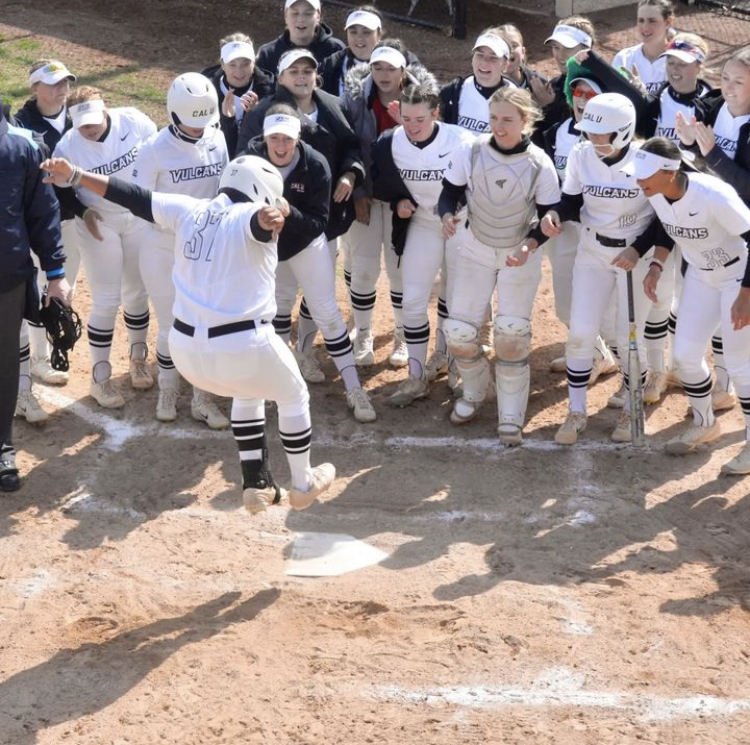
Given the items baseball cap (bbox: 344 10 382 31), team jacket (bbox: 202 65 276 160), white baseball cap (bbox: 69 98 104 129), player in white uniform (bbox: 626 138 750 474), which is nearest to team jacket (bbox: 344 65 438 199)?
baseball cap (bbox: 344 10 382 31)

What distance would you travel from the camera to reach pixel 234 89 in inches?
351

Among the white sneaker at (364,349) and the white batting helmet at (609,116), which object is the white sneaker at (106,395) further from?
the white batting helmet at (609,116)

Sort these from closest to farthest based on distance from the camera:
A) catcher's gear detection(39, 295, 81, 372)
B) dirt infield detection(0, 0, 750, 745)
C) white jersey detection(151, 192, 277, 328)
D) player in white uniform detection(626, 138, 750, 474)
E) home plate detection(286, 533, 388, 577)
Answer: dirt infield detection(0, 0, 750, 745), white jersey detection(151, 192, 277, 328), home plate detection(286, 533, 388, 577), player in white uniform detection(626, 138, 750, 474), catcher's gear detection(39, 295, 81, 372)

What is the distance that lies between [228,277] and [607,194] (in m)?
2.52

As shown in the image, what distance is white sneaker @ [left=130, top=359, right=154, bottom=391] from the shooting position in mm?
8688

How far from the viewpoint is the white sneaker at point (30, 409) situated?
324 inches

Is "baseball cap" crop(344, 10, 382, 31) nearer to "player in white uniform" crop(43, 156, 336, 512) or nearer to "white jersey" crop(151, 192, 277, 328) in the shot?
"player in white uniform" crop(43, 156, 336, 512)

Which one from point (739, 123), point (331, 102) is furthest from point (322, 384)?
point (739, 123)

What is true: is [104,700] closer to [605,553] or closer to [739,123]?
[605,553]

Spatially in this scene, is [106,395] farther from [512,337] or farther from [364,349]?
[512,337]

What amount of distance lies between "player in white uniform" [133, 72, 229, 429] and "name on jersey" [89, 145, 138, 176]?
0.19 m

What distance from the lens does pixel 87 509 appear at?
24.3ft

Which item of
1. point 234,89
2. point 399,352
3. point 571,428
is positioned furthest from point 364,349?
point 234,89

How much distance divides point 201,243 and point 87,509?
6.85ft
